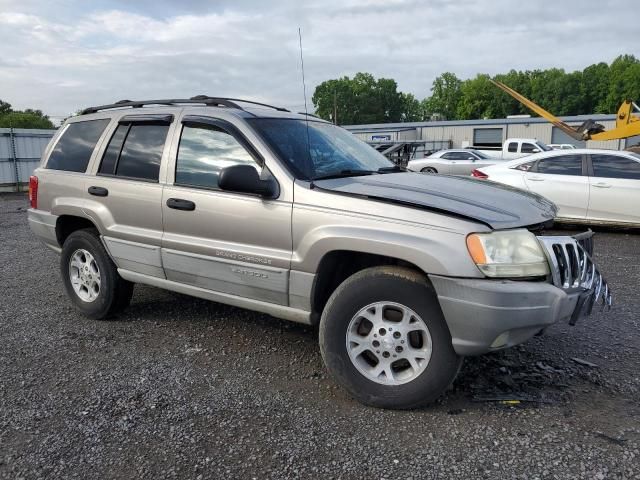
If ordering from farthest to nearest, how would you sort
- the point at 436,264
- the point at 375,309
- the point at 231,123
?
the point at 231,123 < the point at 375,309 < the point at 436,264

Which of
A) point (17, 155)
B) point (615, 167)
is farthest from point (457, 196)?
point (17, 155)

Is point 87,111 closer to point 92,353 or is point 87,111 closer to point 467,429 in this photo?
point 92,353

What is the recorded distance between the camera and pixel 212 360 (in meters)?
3.90

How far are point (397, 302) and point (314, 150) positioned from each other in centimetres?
143

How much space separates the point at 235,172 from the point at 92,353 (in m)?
1.91

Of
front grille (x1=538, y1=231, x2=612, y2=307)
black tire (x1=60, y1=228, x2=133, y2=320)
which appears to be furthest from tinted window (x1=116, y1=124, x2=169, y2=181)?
front grille (x1=538, y1=231, x2=612, y2=307)

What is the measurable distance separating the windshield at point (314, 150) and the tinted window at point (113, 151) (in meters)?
Result: 1.37

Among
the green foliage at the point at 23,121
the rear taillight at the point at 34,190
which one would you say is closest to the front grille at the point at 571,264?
the rear taillight at the point at 34,190

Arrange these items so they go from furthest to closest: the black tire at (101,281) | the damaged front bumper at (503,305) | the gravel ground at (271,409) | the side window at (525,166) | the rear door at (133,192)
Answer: the side window at (525,166) < the black tire at (101,281) < the rear door at (133,192) < the damaged front bumper at (503,305) < the gravel ground at (271,409)

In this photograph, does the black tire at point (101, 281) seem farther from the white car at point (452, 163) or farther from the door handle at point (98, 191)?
Answer: the white car at point (452, 163)

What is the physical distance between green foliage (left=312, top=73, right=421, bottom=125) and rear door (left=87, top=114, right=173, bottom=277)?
90630 mm

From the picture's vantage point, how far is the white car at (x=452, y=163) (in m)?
21.2

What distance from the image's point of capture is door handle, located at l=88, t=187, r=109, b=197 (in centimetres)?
442

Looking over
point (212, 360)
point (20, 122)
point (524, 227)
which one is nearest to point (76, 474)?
point (212, 360)
